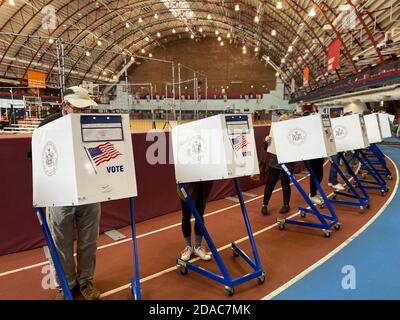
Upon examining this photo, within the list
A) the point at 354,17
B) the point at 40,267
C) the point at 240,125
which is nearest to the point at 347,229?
the point at 240,125

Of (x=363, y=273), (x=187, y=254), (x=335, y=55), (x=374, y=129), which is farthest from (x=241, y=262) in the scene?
(x=335, y=55)

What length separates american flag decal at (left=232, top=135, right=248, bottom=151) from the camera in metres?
2.76

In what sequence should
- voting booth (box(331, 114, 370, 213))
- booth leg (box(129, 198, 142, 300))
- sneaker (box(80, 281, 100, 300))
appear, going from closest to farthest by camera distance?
booth leg (box(129, 198, 142, 300)) → sneaker (box(80, 281, 100, 300)) → voting booth (box(331, 114, 370, 213))

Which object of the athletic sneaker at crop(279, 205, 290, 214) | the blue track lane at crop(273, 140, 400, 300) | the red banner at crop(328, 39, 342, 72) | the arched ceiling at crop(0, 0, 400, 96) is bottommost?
the blue track lane at crop(273, 140, 400, 300)

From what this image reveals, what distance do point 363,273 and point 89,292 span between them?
2732 mm

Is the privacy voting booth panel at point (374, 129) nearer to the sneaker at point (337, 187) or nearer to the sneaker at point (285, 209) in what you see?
the sneaker at point (337, 187)

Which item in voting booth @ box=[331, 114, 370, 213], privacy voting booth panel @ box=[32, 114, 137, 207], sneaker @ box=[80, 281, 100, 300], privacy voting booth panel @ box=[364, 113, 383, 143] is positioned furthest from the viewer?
privacy voting booth panel @ box=[364, 113, 383, 143]

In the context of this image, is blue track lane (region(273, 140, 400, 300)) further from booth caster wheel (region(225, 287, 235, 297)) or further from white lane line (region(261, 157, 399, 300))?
booth caster wheel (region(225, 287, 235, 297))

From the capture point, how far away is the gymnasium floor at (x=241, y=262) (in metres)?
2.71

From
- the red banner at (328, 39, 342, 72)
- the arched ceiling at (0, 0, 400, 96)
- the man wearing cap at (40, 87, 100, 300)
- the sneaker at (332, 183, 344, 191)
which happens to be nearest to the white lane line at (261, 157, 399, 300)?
the sneaker at (332, 183, 344, 191)

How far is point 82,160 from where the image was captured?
1.97m

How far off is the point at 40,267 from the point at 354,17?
14980mm

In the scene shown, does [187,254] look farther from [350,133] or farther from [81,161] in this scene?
[350,133]

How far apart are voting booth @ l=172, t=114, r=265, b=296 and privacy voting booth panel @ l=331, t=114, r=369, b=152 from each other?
3.46m
